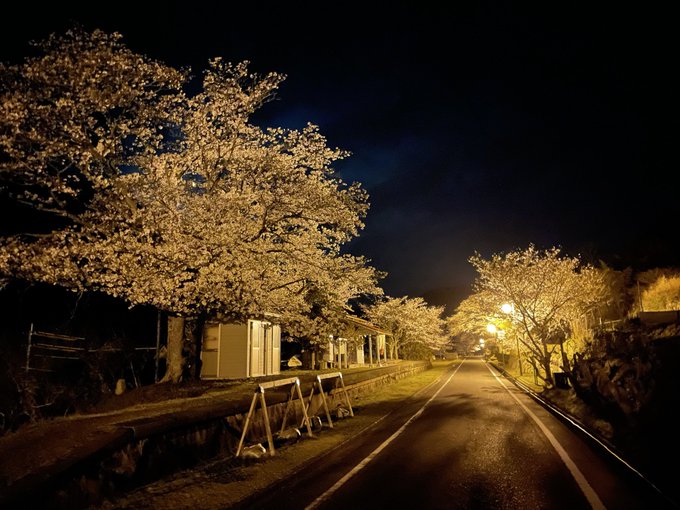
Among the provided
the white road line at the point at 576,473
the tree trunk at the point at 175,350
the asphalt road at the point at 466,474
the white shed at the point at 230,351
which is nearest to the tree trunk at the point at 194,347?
the tree trunk at the point at 175,350

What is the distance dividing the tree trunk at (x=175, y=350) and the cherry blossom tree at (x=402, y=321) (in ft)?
118

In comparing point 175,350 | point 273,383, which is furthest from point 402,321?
point 273,383

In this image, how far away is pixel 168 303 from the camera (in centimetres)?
1316

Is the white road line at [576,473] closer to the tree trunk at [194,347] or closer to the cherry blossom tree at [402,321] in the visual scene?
the tree trunk at [194,347]

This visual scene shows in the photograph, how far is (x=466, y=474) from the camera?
719cm

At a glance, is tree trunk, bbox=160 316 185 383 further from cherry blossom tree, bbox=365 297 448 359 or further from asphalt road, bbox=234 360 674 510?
cherry blossom tree, bbox=365 297 448 359

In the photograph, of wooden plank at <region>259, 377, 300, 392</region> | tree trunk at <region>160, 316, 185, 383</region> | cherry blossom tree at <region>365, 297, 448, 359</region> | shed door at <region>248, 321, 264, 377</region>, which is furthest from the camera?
cherry blossom tree at <region>365, 297, 448, 359</region>

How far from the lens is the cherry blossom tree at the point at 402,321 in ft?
172

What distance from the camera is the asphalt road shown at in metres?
5.93

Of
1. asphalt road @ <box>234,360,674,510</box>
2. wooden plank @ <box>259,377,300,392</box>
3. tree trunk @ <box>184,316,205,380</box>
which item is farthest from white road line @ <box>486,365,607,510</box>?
tree trunk @ <box>184,316,205,380</box>

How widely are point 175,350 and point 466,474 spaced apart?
11.4 metres

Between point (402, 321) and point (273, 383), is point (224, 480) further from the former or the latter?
point (402, 321)

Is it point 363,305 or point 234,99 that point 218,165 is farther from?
point 363,305

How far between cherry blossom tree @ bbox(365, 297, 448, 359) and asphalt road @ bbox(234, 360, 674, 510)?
3910 centimetres
